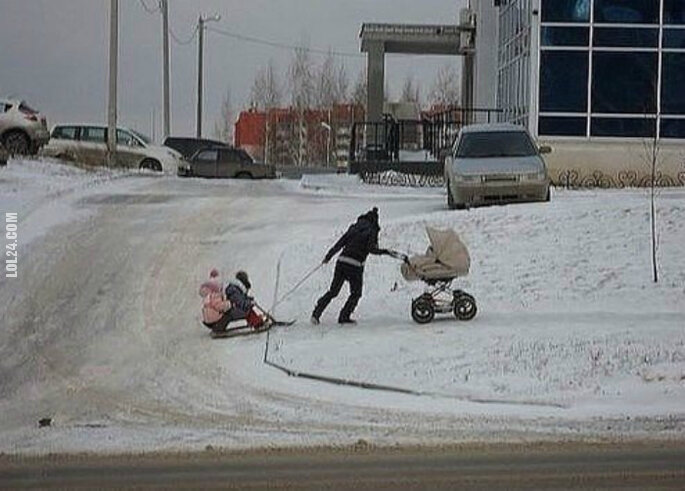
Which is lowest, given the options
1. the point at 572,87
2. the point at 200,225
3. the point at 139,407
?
the point at 139,407

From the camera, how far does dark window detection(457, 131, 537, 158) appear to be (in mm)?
26047

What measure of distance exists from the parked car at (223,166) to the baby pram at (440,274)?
26513 mm

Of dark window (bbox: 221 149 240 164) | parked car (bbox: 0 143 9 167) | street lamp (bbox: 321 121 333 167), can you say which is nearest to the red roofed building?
street lamp (bbox: 321 121 333 167)

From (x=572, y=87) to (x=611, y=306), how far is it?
16.8 metres

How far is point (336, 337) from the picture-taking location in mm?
16859

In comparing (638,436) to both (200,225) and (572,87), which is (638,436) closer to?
(200,225)

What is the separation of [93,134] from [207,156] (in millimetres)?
4142

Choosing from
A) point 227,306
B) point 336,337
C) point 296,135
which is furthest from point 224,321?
point 296,135

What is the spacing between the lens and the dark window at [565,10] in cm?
3419

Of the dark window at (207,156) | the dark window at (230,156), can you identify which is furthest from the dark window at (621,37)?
the dark window at (207,156)

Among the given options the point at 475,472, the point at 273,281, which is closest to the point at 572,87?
the point at 273,281

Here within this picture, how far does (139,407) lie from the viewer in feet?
45.4

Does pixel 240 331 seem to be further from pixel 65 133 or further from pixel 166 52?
pixel 166 52

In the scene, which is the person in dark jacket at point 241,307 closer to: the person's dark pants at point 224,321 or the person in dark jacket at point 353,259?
the person's dark pants at point 224,321
